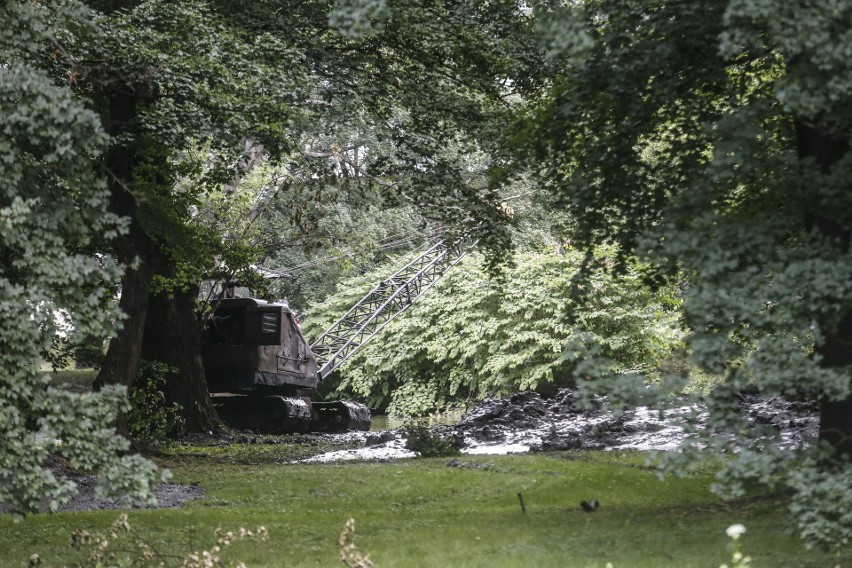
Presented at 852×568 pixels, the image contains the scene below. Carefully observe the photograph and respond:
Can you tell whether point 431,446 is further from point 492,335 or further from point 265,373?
point 492,335

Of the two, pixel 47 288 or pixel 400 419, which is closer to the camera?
pixel 47 288

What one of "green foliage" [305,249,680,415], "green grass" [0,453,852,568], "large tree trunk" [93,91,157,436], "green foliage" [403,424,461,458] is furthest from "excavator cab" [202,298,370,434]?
"green grass" [0,453,852,568]

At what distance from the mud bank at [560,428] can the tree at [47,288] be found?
10632mm

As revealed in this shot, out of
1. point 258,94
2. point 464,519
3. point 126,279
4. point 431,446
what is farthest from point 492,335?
point 464,519

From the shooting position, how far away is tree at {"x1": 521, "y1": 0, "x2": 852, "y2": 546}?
7020mm

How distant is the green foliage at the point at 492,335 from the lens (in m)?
31.5

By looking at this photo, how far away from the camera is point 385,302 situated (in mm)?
36719

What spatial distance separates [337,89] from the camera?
1648 centimetres

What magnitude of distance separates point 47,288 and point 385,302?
95.4 ft

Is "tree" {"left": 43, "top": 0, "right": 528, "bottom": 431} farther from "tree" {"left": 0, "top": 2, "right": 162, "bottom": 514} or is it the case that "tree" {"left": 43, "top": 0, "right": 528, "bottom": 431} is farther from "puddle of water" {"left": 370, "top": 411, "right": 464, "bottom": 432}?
"puddle of water" {"left": 370, "top": 411, "right": 464, "bottom": 432}

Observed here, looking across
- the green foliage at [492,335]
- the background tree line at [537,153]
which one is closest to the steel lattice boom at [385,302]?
the green foliage at [492,335]

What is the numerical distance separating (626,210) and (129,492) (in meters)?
5.03

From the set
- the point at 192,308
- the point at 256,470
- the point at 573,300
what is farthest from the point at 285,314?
the point at 573,300

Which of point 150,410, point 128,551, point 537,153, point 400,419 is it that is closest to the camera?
point 128,551
